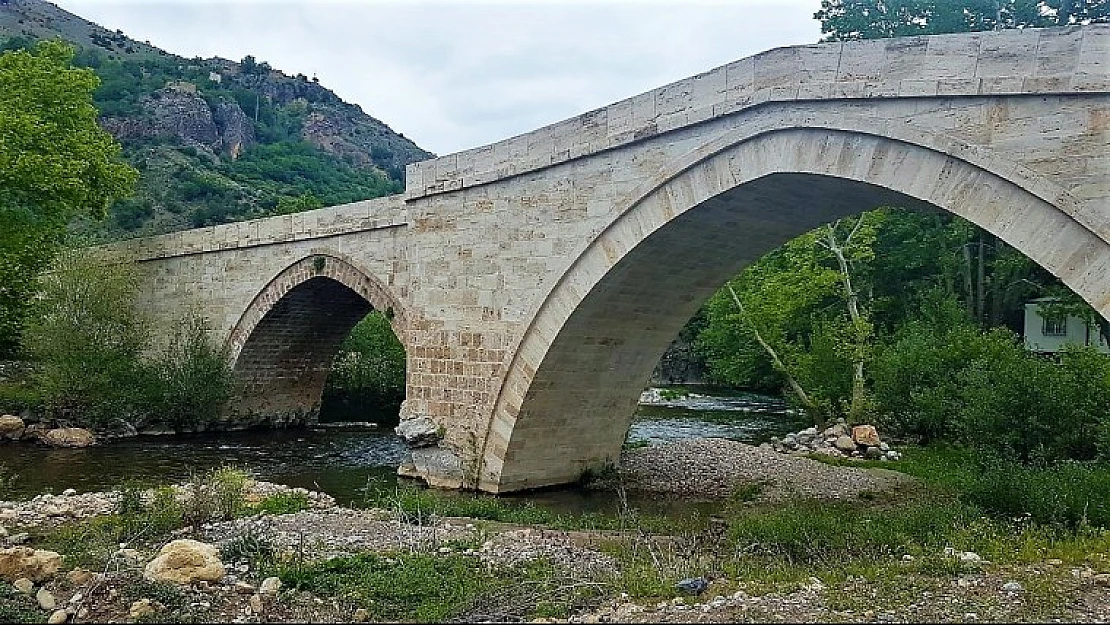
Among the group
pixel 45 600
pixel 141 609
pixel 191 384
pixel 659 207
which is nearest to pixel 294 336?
pixel 191 384

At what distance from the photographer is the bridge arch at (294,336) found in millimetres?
17125

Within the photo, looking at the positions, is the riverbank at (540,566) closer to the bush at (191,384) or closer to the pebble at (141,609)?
the pebble at (141,609)

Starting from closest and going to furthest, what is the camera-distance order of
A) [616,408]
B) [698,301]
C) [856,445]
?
[698,301] < [616,408] < [856,445]

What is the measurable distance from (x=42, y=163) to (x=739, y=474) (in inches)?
460

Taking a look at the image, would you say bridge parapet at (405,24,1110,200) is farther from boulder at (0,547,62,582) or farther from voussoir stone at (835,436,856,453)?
voussoir stone at (835,436,856,453)

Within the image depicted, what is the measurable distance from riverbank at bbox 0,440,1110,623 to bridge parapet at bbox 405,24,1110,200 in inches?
129

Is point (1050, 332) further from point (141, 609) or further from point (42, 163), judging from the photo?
point (141, 609)

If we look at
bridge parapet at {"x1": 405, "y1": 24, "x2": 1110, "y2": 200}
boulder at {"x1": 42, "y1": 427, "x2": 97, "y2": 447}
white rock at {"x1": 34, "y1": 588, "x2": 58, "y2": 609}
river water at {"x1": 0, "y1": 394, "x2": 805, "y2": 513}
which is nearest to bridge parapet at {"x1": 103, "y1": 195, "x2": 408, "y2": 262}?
bridge parapet at {"x1": 405, "y1": 24, "x2": 1110, "y2": 200}

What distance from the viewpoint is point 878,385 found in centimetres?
1702

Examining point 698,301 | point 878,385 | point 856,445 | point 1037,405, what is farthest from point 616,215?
point 878,385

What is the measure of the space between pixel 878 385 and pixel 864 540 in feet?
34.2

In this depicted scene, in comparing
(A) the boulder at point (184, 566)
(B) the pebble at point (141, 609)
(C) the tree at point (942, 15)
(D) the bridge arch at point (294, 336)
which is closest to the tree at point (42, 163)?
(D) the bridge arch at point (294, 336)

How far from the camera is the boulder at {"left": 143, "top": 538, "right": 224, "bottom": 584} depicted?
562 cm

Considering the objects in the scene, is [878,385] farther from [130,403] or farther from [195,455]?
[130,403]
